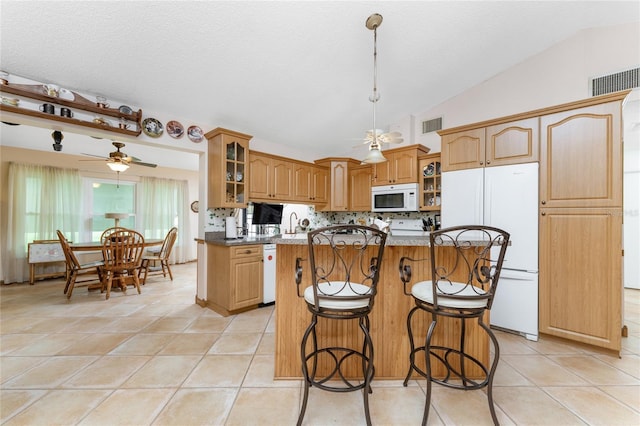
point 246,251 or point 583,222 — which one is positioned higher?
point 583,222

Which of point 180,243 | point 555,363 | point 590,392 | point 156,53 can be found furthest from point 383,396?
point 180,243

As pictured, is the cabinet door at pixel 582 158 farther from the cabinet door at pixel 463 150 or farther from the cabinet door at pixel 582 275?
the cabinet door at pixel 463 150

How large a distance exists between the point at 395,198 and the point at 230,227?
2.54 meters

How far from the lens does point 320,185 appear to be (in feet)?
15.7

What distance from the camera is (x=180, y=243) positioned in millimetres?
6539

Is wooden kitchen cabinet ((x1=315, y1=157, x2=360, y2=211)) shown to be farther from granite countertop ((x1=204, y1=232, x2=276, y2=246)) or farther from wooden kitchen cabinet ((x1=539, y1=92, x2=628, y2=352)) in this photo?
wooden kitchen cabinet ((x1=539, y1=92, x2=628, y2=352))

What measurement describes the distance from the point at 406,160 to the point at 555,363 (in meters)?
2.86

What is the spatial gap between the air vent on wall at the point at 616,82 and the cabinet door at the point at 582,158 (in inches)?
34.7

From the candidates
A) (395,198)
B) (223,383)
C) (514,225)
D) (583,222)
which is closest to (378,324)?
(223,383)

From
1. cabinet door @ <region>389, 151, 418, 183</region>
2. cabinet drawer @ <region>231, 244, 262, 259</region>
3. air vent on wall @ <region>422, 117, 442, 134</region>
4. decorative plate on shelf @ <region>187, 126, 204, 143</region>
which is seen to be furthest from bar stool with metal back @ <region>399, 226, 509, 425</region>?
decorative plate on shelf @ <region>187, 126, 204, 143</region>

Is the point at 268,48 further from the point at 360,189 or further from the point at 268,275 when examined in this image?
the point at 360,189

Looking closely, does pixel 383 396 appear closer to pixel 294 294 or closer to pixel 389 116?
pixel 294 294

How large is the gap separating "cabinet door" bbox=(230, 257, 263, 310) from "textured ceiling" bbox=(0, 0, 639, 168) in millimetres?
1986

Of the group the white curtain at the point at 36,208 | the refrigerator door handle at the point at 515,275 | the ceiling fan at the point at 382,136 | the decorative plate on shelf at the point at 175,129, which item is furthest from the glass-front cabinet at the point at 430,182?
the white curtain at the point at 36,208
